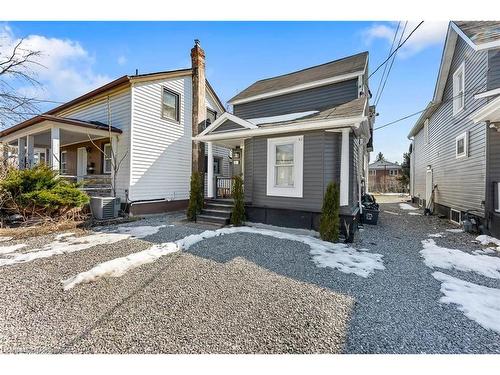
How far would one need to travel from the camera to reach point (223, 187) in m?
10.1

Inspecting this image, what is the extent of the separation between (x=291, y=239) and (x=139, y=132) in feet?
24.2

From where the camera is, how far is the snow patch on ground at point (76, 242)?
453cm

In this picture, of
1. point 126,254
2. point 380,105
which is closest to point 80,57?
point 126,254

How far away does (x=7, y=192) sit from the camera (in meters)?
6.83

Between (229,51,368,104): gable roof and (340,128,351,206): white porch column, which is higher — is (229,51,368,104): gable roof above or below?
above

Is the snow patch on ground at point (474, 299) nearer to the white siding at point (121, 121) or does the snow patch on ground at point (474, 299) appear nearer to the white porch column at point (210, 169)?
the white porch column at point (210, 169)

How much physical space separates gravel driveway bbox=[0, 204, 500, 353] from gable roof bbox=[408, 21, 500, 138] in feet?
20.5

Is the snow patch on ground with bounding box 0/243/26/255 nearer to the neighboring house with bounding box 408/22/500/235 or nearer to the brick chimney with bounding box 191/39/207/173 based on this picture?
the brick chimney with bounding box 191/39/207/173

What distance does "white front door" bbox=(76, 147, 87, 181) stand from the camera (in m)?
12.1

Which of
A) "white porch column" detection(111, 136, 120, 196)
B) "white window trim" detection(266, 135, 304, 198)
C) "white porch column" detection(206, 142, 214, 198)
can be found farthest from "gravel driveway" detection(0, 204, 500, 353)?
"white porch column" detection(111, 136, 120, 196)

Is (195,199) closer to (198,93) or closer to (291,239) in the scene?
(291,239)

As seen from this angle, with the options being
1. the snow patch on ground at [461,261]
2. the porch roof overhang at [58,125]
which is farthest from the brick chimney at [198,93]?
the snow patch on ground at [461,261]
